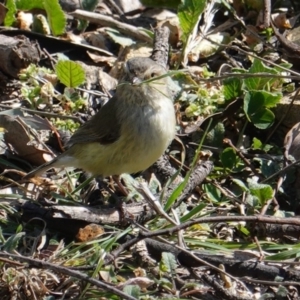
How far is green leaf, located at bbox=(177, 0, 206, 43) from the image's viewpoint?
6.28 m

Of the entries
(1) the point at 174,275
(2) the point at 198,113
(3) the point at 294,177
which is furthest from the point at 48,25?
(1) the point at 174,275

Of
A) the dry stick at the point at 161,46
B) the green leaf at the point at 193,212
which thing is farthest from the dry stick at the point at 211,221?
the dry stick at the point at 161,46

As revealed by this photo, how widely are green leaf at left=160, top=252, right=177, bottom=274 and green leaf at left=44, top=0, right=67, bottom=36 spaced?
9.46 ft

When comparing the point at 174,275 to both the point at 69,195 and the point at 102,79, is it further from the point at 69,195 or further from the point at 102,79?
the point at 102,79

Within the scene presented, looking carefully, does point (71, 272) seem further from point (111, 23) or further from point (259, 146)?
point (111, 23)

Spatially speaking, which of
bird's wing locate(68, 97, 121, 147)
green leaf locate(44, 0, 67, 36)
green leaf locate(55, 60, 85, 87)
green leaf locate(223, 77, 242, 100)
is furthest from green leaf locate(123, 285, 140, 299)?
green leaf locate(44, 0, 67, 36)

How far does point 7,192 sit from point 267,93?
6.52ft

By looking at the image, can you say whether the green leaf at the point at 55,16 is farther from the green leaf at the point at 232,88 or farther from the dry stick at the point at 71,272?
the dry stick at the point at 71,272

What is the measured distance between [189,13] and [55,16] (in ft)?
3.75

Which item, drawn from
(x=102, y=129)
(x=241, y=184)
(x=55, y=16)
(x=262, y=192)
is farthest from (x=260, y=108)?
(x=55, y=16)

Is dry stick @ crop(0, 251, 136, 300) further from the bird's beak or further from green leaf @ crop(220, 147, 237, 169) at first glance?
green leaf @ crop(220, 147, 237, 169)

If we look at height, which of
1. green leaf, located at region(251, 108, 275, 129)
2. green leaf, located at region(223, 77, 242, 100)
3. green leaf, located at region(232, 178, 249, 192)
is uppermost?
green leaf, located at region(223, 77, 242, 100)

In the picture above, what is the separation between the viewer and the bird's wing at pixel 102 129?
17.9ft

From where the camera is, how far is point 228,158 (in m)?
5.55
